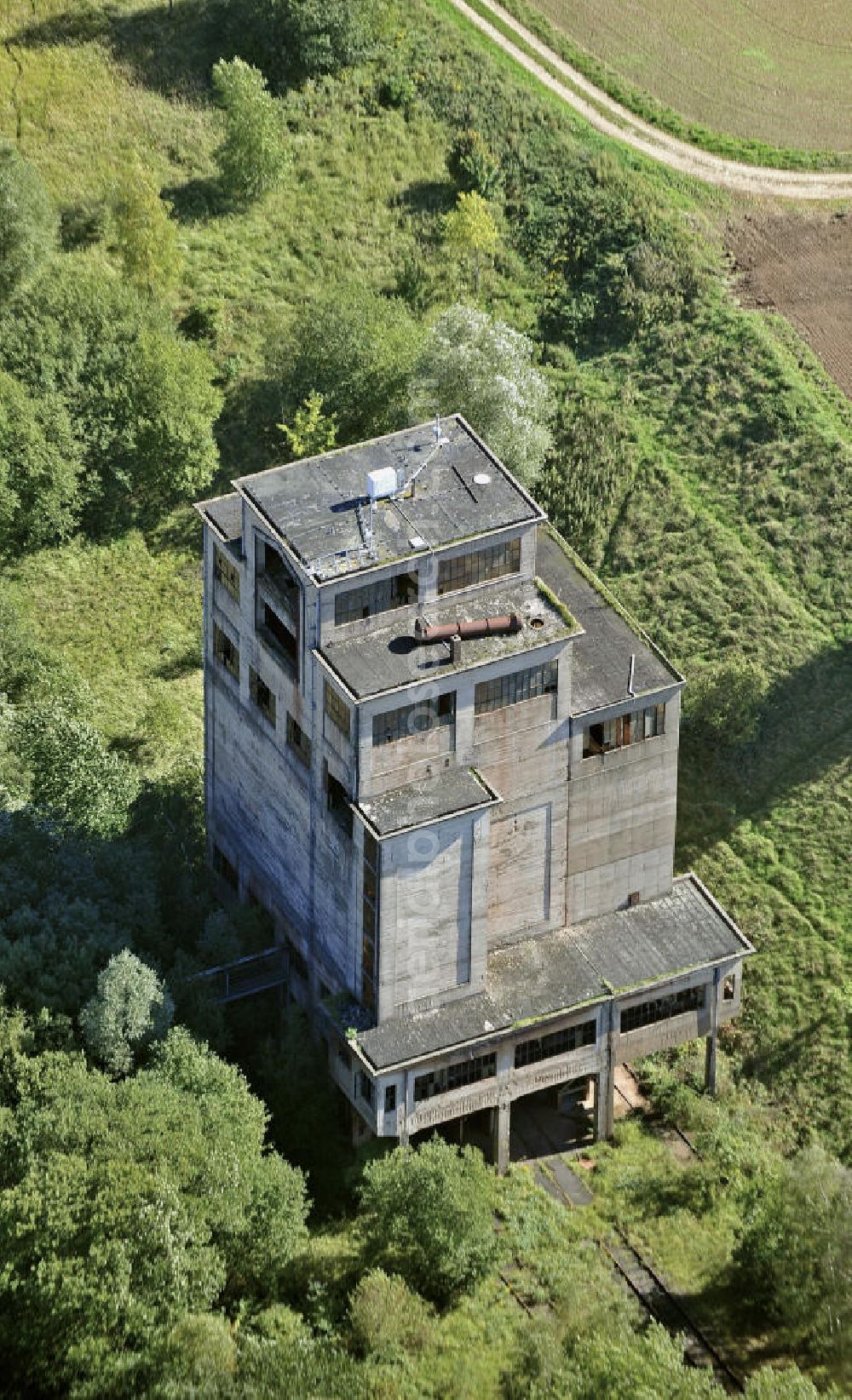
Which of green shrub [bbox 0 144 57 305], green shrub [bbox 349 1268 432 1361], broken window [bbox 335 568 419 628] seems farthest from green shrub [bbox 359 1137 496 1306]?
green shrub [bbox 0 144 57 305]

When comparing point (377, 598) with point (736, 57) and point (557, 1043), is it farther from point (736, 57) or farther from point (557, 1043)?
point (736, 57)

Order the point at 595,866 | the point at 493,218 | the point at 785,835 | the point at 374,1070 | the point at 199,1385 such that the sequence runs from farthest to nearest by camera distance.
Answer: the point at 493,218 < the point at 785,835 < the point at 595,866 < the point at 374,1070 < the point at 199,1385

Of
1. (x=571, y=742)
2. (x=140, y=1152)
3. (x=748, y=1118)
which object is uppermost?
(x=571, y=742)

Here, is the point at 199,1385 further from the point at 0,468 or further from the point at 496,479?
the point at 0,468

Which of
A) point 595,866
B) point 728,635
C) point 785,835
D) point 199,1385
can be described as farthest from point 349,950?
point 728,635

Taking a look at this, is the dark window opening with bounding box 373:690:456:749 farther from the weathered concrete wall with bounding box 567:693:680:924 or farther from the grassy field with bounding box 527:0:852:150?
the grassy field with bounding box 527:0:852:150

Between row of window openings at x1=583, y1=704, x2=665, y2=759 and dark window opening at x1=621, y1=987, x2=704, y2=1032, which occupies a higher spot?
row of window openings at x1=583, y1=704, x2=665, y2=759

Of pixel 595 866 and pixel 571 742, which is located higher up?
pixel 571 742
